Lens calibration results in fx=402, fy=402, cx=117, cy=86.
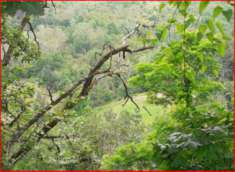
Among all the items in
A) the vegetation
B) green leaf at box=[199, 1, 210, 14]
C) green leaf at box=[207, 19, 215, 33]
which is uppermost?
green leaf at box=[199, 1, 210, 14]

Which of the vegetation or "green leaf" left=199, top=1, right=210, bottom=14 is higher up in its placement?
"green leaf" left=199, top=1, right=210, bottom=14

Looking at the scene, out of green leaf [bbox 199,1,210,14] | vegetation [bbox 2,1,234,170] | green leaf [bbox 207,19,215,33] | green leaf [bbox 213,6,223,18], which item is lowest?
vegetation [bbox 2,1,234,170]

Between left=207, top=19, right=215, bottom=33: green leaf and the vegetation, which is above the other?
left=207, top=19, right=215, bottom=33: green leaf

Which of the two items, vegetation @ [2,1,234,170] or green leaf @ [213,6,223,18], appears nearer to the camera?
green leaf @ [213,6,223,18]

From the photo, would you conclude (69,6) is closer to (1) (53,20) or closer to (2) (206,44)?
(1) (53,20)

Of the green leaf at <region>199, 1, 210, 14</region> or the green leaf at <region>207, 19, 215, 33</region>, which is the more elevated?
the green leaf at <region>199, 1, 210, 14</region>

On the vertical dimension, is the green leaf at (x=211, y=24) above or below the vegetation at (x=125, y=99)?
above

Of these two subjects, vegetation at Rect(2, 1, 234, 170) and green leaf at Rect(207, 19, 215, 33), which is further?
vegetation at Rect(2, 1, 234, 170)

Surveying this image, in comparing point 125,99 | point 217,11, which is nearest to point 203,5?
point 217,11

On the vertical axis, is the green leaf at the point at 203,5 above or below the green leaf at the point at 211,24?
above

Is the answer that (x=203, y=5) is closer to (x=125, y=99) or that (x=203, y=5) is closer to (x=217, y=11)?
(x=217, y=11)

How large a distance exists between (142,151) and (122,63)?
333 cm

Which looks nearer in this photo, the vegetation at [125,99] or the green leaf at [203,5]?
the green leaf at [203,5]

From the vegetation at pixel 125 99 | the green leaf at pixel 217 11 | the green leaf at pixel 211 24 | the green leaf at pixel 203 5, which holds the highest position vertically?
the green leaf at pixel 203 5
